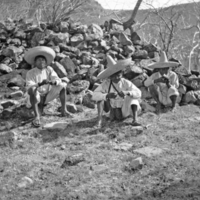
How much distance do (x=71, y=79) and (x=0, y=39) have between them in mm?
2890

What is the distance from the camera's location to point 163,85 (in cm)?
679

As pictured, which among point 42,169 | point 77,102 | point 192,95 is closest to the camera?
point 42,169

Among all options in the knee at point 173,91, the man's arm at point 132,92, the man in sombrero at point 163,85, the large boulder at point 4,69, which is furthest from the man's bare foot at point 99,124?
the large boulder at point 4,69

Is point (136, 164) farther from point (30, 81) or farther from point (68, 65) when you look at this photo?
point (68, 65)

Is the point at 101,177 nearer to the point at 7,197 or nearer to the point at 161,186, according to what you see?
the point at 161,186

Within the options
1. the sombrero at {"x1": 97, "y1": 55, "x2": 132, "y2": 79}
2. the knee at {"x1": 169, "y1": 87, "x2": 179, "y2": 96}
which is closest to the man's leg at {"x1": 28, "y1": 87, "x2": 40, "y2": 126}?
the sombrero at {"x1": 97, "y1": 55, "x2": 132, "y2": 79}

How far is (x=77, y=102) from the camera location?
710 cm

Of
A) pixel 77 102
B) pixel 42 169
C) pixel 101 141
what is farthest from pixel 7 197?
pixel 77 102

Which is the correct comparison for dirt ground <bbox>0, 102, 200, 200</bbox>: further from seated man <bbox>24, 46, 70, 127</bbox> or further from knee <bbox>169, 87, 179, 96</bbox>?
knee <bbox>169, 87, 179, 96</bbox>

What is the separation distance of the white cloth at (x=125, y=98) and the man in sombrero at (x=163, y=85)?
0.99 m

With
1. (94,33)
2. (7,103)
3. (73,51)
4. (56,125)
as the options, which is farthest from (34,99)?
(94,33)

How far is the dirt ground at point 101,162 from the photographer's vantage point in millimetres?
3408

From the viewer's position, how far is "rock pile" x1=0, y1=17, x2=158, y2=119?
25.2 ft

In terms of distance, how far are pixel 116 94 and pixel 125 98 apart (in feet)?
0.86
